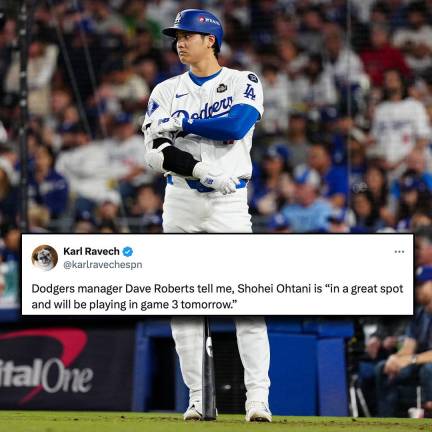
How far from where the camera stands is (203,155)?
6156 mm

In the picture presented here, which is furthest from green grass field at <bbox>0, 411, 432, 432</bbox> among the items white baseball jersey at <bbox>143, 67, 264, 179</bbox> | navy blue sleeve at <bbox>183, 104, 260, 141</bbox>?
navy blue sleeve at <bbox>183, 104, 260, 141</bbox>

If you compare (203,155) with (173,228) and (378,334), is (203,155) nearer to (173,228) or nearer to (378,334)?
(173,228)

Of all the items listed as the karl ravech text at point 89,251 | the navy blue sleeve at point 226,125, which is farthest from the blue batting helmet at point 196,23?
the karl ravech text at point 89,251

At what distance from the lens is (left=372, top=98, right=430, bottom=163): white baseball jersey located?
12391 millimetres

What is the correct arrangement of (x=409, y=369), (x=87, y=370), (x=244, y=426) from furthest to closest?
(x=87, y=370), (x=409, y=369), (x=244, y=426)

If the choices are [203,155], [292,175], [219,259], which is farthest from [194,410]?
[292,175]

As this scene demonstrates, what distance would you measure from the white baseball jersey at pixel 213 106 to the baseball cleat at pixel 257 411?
117 cm

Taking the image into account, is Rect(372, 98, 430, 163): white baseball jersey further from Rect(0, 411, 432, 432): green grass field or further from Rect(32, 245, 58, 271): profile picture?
Rect(32, 245, 58, 271): profile picture

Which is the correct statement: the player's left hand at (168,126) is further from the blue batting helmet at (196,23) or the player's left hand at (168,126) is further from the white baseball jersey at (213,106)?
the blue batting helmet at (196,23)

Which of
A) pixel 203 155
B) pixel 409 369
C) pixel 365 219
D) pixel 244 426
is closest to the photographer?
pixel 244 426

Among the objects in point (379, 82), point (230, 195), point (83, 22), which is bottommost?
point (230, 195)

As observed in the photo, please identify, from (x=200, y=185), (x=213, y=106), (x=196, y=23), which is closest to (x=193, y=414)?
(x=200, y=185)

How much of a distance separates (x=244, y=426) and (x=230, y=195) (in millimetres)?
1210

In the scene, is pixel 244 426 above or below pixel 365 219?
below
